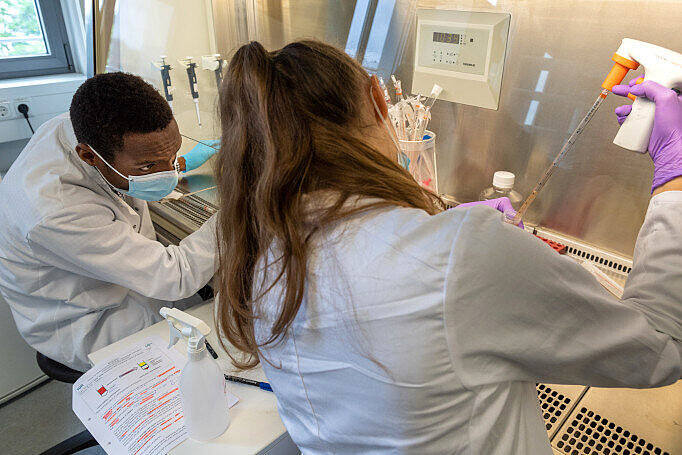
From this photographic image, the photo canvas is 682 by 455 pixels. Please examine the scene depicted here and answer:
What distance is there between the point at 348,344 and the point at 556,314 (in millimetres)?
259

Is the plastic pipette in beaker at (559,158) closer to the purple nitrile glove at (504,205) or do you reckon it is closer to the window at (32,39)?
the purple nitrile glove at (504,205)

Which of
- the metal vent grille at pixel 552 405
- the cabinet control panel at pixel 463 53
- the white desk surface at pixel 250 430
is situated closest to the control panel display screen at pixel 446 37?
the cabinet control panel at pixel 463 53

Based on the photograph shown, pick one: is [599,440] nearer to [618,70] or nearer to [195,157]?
[618,70]

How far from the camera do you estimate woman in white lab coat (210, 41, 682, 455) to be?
1.70 ft

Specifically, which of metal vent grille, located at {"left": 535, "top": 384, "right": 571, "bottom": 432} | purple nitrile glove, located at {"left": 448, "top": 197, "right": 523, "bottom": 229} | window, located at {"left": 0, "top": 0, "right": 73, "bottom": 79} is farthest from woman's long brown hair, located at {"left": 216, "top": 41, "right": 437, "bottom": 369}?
window, located at {"left": 0, "top": 0, "right": 73, "bottom": 79}

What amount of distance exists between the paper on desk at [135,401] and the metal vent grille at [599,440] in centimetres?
67

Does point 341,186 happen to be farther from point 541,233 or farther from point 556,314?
point 541,233

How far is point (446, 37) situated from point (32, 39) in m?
2.67

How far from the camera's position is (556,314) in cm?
55

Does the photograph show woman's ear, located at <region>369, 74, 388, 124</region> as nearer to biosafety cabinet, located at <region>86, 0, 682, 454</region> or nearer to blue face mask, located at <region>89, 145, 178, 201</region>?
biosafety cabinet, located at <region>86, 0, 682, 454</region>

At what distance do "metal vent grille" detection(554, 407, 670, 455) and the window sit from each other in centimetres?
321

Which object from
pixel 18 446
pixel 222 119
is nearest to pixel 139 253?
pixel 222 119

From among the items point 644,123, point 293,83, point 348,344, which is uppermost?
point 293,83

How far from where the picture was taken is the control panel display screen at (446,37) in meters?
1.27
